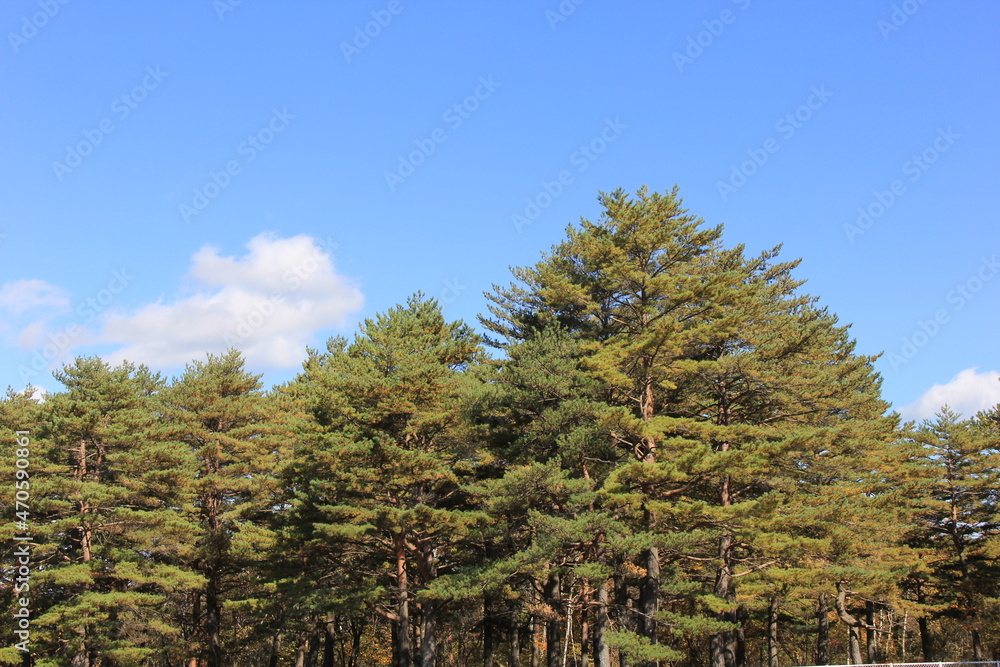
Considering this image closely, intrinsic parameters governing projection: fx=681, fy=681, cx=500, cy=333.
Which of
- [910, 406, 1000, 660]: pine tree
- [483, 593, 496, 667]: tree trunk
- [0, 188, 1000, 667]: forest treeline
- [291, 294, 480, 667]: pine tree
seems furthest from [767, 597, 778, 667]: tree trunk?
[291, 294, 480, 667]: pine tree

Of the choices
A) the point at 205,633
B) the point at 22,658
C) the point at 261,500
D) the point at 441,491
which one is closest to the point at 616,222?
the point at 441,491

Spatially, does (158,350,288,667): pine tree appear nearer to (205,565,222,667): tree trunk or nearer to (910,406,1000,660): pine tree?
(205,565,222,667): tree trunk

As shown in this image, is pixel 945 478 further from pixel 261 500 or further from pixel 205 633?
pixel 205 633

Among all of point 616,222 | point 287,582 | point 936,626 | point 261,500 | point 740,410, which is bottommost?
point 936,626

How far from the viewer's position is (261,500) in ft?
92.4

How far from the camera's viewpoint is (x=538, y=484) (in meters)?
19.9

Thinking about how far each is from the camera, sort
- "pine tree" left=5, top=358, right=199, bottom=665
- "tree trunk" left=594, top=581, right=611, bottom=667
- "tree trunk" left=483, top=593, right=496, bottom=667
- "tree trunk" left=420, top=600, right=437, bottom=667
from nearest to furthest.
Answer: "tree trunk" left=594, top=581, right=611, bottom=667
"tree trunk" left=420, top=600, right=437, bottom=667
"pine tree" left=5, top=358, right=199, bottom=665
"tree trunk" left=483, top=593, right=496, bottom=667

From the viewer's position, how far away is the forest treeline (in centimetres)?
1970

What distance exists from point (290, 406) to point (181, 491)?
7.32 metres

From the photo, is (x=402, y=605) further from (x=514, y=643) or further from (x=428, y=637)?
(x=514, y=643)

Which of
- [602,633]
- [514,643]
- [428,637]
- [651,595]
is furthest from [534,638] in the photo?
[651,595]

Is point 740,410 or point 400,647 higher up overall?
point 740,410

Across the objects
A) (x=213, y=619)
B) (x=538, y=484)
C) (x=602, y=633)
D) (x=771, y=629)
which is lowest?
(x=771, y=629)

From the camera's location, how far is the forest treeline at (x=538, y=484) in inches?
776
